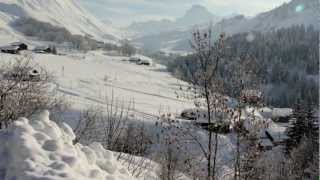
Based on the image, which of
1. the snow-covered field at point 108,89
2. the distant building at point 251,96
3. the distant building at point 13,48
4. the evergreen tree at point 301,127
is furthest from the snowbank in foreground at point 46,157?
the distant building at point 13,48

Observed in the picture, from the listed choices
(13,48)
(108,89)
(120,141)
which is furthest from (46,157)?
(13,48)

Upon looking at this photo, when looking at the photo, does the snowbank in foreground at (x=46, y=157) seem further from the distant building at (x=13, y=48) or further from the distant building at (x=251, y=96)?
the distant building at (x=13, y=48)

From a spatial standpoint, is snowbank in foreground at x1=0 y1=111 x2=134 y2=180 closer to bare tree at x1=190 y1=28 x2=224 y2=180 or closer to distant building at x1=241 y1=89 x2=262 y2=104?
distant building at x1=241 y1=89 x2=262 y2=104

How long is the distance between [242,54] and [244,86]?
0.81m

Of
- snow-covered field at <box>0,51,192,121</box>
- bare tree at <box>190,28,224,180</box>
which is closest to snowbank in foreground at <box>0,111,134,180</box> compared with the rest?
bare tree at <box>190,28,224,180</box>

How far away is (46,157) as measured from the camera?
6984mm

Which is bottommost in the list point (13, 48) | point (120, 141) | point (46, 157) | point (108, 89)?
point (108, 89)

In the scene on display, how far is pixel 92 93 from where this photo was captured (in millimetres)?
70625

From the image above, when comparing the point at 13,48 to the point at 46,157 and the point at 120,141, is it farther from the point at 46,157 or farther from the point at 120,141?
the point at 46,157

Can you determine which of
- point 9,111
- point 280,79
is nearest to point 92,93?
point 9,111

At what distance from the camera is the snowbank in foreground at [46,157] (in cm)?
667

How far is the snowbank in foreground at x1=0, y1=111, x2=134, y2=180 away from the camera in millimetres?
6672

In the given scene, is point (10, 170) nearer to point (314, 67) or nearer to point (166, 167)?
point (166, 167)

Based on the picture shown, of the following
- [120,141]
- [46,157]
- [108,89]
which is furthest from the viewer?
[108,89]
